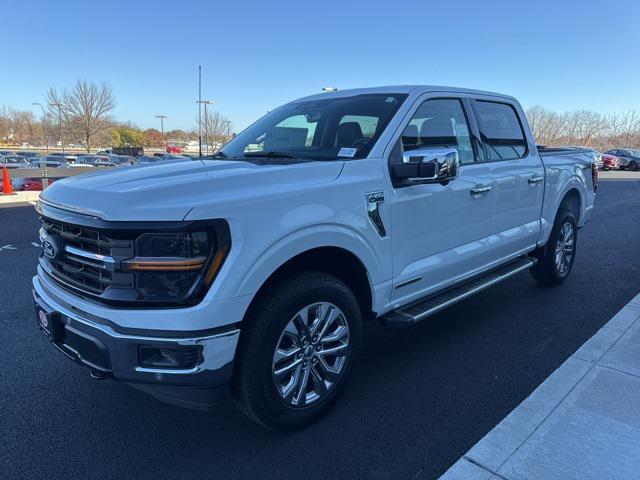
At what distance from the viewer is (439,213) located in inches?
133

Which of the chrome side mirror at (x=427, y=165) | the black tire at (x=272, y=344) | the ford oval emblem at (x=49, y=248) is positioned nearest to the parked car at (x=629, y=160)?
the chrome side mirror at (x=427, y=165)

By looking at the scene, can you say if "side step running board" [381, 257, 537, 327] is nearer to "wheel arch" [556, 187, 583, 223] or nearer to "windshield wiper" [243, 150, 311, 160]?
"windshield wiper" [243, 150, 311, 160]

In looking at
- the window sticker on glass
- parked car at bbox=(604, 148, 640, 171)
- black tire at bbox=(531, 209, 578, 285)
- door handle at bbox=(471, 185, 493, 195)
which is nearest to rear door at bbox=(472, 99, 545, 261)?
door handle at bbox=(471, 185, 493, 195)

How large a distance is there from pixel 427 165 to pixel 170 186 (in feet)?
4.84

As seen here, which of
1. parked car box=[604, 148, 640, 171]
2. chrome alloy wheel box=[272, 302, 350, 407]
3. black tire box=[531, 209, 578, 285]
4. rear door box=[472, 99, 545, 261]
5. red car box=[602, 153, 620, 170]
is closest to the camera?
chrome alloy wheel box=[272, 302, 350, 407]

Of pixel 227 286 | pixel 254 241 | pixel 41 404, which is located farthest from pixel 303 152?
pixel 41 404

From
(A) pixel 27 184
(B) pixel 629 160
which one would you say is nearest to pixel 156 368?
(A) pixel 27 184

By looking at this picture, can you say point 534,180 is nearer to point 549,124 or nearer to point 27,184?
point 27,184

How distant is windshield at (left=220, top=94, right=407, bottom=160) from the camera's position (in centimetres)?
325

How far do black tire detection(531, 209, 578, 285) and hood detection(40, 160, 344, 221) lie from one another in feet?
11.0

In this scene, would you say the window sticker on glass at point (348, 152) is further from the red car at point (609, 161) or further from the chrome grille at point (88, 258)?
the red car at point (609, 161)

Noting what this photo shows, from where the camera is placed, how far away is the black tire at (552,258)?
519cm

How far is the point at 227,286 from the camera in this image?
7.20 ft

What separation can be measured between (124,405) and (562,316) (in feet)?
12.6
